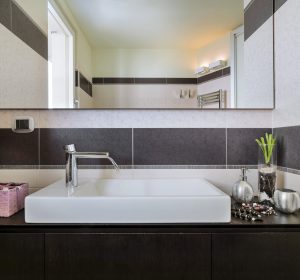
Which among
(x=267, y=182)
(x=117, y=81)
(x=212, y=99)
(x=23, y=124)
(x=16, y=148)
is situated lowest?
(x=267, y=182)

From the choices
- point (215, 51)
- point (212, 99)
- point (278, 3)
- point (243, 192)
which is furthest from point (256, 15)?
point (243, 192)

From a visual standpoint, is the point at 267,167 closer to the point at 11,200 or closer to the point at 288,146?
the point at 288,146

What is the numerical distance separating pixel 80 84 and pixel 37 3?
49 centimetres

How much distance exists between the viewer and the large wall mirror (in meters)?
1.42

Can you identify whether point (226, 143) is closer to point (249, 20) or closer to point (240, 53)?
point (240, 53)

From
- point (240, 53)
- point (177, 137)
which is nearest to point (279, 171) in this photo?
point (177, 137)

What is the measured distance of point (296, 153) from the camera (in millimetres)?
1234

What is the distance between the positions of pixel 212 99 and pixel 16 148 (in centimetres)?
110

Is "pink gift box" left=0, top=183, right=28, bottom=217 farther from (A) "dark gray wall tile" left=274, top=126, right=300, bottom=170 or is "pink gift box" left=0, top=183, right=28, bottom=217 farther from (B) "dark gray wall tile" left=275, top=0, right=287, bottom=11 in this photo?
(B) "dark gray wall tile" left=275, top=0, right=287, bottom=11
